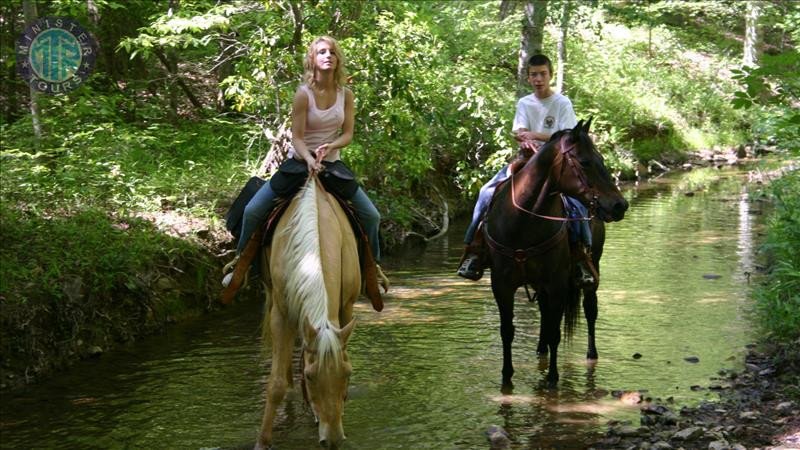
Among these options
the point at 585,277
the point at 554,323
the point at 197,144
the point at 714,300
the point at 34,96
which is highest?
the point at 34,96

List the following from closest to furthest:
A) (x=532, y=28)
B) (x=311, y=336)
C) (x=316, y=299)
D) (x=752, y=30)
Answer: (x=311, y=336)
(x=316, y=299)
(x=532, y=28)
(x=752, y=30)

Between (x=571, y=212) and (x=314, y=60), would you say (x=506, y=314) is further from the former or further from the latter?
(x=314, y=60)

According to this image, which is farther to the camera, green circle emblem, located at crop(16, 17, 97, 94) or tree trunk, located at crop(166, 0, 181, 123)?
tree trunk, located at crop(166, 0, 181, 123)

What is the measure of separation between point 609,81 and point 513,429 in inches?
935

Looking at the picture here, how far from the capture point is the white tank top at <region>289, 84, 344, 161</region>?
6.23 metres

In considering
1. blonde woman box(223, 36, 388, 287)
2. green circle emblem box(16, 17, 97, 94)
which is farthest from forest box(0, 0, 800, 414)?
blonde woman box(223, 36, 388, 287)

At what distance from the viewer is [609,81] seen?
93.2 feet

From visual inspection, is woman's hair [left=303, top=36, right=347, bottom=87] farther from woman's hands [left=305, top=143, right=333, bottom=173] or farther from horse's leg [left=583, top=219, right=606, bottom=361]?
horse's leg [left=583, top=219, right=606, bottom=361]

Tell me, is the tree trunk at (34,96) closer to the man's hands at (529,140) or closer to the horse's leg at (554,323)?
the man's hands at (529,140)

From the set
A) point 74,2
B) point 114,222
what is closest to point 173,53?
point 74,2

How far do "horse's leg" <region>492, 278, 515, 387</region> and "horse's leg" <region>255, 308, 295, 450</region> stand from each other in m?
2.31

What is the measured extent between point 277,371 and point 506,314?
2.53 m

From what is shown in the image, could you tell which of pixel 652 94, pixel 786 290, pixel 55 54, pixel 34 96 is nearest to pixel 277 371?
pixel 786 290

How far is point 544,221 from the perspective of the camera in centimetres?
717
